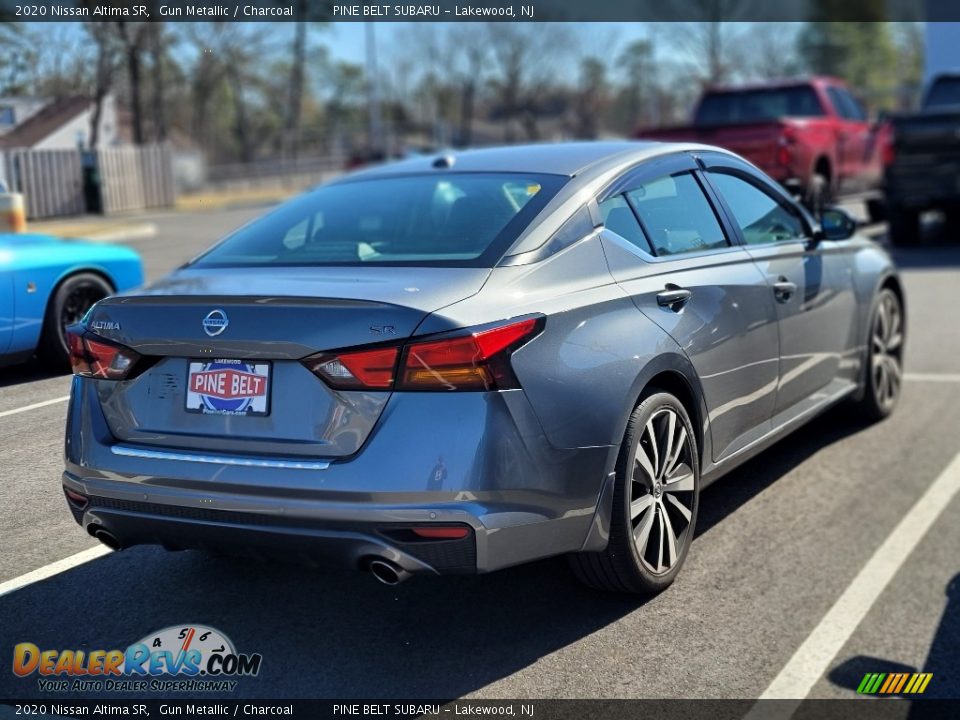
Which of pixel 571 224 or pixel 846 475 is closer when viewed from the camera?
pixel 571 224

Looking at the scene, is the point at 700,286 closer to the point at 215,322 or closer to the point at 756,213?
the point at 756,213

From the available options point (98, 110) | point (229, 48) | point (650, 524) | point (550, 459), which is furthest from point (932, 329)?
point (229, 48)

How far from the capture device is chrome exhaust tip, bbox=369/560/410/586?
3400mm

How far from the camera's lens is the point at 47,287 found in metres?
6.27

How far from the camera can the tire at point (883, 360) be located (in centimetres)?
645

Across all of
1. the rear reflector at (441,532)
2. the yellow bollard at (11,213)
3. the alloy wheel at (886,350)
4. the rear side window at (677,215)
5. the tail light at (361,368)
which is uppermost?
the rear side window at (677,215)

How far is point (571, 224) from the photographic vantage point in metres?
4.13

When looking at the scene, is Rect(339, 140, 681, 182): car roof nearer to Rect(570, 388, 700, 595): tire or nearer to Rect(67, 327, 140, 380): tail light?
Rect(570, 388, 700, 595): tire

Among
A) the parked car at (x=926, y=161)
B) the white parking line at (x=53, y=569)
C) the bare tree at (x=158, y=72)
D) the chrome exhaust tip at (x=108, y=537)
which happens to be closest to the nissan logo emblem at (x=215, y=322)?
the chrome exhaust tip at (x=108, y=537)

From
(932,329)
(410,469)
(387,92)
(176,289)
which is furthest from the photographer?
(387,92)

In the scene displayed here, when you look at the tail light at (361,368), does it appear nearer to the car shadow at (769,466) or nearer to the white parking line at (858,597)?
the white parking line at (858,597)

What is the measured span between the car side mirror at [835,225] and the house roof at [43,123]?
5.29m

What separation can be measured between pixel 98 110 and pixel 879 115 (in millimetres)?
10887

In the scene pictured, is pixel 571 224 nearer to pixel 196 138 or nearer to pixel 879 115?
pixel 879 115
